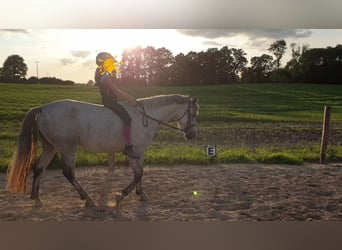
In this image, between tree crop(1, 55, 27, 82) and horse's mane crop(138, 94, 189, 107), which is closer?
tree crop(1, 55, 27, 82)

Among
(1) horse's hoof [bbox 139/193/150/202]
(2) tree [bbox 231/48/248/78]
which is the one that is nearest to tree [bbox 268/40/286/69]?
(2) tree [bbox 231/48/248/78]

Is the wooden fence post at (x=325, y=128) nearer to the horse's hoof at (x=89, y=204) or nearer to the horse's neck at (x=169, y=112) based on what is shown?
the horse's neck at (x=169, y=112)

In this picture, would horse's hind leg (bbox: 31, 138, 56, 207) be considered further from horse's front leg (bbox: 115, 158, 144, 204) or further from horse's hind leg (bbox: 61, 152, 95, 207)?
horse's front leg (bbox: 115, 158, 144, 204)

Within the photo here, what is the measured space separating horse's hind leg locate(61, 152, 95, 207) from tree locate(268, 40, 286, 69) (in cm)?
180

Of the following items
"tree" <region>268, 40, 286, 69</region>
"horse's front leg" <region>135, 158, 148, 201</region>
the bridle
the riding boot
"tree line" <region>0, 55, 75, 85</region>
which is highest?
"tree" <region>268, 40, 286, 69</region>

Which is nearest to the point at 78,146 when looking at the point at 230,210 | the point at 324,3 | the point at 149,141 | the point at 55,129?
the point at 55,129

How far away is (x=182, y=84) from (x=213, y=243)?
133 cm

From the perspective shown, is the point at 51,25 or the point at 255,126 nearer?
the point at 51,25

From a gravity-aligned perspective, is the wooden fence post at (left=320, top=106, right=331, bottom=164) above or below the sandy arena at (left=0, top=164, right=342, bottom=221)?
above

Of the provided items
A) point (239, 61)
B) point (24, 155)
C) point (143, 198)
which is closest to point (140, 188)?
point (143, 198)

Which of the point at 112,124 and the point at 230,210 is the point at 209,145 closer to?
the point at 230,210

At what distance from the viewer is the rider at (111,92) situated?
371 centimetres

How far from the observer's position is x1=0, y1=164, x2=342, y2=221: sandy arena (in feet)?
12.3

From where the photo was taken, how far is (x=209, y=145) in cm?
388
